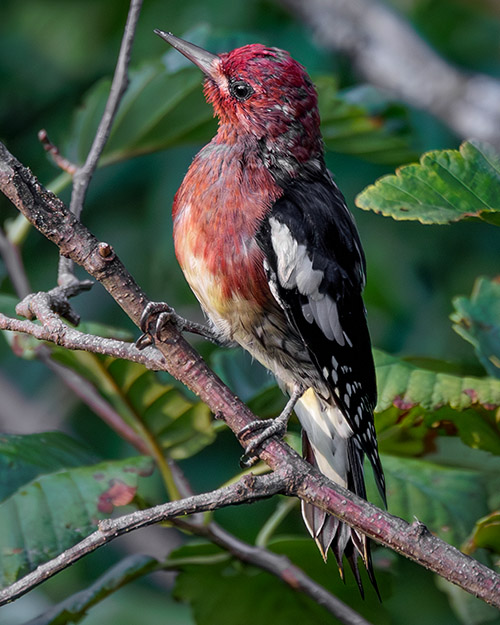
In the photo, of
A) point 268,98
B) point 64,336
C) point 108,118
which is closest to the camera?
point 64,336

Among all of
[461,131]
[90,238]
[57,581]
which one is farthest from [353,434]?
[461,131]

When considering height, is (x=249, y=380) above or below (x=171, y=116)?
below

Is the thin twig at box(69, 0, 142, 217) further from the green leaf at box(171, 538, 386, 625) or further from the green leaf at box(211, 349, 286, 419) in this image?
the green leaf at box(171, 538, 386, 625)

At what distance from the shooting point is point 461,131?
13.3 feet

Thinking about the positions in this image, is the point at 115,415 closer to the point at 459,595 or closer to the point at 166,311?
the point at 166,311

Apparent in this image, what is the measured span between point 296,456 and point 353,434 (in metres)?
0.60

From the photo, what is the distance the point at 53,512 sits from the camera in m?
1.85

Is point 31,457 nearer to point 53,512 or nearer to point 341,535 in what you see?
point 53,512

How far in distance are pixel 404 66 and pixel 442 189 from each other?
9.47ft

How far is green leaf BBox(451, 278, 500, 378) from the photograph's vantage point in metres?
2.05

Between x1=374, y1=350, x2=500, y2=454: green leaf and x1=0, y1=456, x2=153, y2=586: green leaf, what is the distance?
0.65 metres

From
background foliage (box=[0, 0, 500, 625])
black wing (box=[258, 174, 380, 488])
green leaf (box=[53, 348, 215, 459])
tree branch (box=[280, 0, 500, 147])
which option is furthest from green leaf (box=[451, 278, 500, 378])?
tree branch (box=[280, 0, 500, 147])

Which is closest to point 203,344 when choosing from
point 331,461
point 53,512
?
point 331,461

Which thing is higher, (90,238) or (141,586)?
(90,238)
